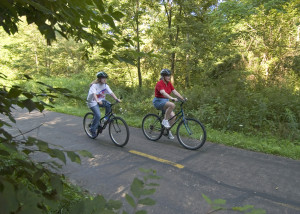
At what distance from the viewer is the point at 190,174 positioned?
14.6 ft

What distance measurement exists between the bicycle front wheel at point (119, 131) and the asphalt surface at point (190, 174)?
0.66ft

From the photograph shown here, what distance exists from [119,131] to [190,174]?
8.94ft

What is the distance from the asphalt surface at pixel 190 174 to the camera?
3520 millimetres

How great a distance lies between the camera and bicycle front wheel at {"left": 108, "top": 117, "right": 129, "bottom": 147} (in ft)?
A: 20.5

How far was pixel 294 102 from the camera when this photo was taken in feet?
27.1

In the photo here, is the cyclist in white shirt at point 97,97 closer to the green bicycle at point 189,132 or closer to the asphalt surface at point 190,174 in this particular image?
the asphalt surface at point 190,174

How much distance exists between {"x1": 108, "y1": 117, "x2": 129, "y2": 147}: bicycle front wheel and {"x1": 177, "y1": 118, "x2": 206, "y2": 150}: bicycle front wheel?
155cm

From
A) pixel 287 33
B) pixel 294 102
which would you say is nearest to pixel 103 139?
pixel 294 102

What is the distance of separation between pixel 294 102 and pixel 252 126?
1.98 meters

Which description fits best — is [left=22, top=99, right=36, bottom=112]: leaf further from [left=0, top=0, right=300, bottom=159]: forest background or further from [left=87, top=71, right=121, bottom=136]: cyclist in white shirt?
[left=87, top=71, right=121, bottom=136]: cyclist in white shirt

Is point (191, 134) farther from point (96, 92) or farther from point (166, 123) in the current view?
point (96, 92)

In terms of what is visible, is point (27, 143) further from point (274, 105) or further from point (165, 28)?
point (165, 28)

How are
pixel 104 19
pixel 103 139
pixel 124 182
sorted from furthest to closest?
pixel 103 139 → pixel 124 182 → pixel 104 19

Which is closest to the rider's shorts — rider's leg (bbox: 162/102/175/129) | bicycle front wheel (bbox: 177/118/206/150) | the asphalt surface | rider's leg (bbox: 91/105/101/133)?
rider's leg (bbox: 162/102/175/129)
